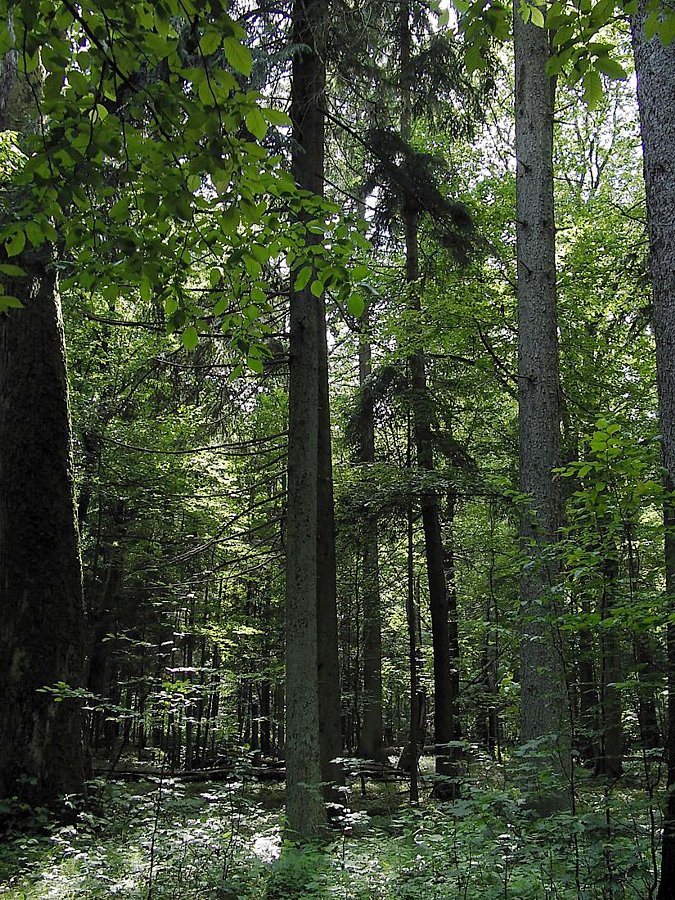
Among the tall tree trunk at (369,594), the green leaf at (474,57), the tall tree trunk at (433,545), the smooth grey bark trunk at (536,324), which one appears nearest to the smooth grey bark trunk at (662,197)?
→ the green leaf at (474,57)

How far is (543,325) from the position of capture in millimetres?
7469

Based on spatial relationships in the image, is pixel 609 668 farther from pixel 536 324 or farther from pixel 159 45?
pixel 536 324

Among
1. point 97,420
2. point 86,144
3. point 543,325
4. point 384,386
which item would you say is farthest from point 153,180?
point 384,386

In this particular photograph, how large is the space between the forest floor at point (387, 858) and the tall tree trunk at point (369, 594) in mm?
7077

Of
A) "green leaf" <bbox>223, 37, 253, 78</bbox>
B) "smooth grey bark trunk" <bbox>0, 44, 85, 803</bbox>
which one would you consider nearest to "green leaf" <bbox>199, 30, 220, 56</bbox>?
"green leaf" <bbox>223, 37, 253, 78</bbox>

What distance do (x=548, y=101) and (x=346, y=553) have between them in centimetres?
863

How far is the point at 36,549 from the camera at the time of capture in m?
7.20

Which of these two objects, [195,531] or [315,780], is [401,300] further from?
[315,780]

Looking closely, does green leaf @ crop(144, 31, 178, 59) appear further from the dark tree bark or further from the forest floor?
the dark tree bark

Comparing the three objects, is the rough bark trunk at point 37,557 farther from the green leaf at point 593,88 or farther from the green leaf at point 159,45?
the green leaf at point 593,88

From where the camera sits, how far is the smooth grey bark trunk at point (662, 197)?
4.14m

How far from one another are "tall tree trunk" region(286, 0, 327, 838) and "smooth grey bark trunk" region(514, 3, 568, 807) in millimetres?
2029

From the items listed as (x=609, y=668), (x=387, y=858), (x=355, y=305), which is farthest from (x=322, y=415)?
(x=355, y=305)

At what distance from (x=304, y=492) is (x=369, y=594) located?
27.8 ft
